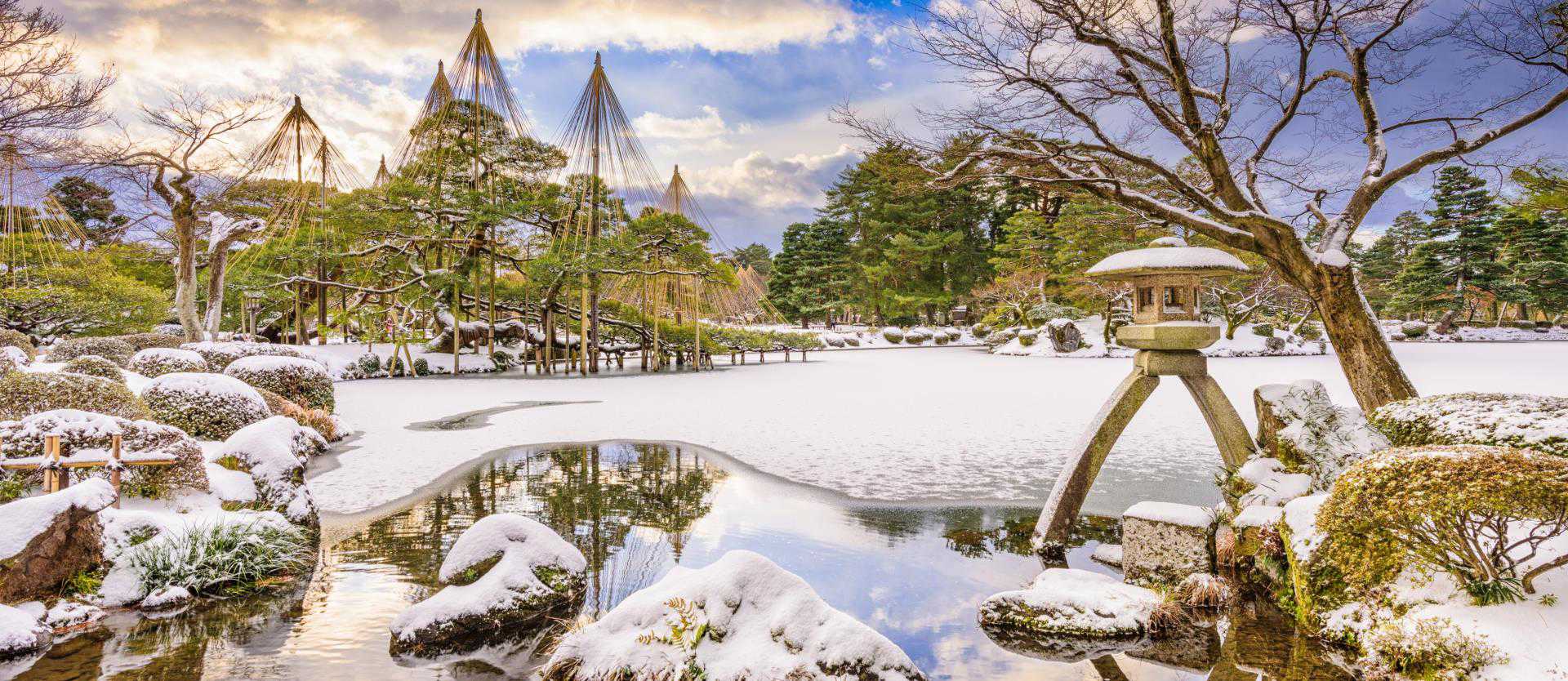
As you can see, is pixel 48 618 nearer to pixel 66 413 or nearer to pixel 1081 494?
pixel 66 413

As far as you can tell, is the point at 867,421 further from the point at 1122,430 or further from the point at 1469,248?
the point at 1469,248

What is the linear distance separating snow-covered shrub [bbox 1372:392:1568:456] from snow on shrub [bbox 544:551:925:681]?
331 cm

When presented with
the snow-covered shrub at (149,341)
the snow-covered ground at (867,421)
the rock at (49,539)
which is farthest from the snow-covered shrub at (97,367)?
the snow-covered shrub at (149,341)

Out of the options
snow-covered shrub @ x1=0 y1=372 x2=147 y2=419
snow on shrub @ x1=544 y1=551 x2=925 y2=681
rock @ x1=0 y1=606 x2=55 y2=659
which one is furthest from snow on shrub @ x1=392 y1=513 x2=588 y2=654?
snow-covered shrub @ x1=0 y1=372 x2=147 y2=419

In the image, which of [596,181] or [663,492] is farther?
[596,181]

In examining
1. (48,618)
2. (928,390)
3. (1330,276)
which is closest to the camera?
(48,618)

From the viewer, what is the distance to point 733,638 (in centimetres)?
281

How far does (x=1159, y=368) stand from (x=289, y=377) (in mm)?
10713

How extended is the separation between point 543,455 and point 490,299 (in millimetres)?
13147

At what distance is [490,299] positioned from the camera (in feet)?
63.5

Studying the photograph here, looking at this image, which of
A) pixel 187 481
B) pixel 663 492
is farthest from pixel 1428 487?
pixel 187 481

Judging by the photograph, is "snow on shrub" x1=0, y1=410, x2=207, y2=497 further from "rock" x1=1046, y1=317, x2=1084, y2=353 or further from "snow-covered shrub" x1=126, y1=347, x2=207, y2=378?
"rock" x1=1046, y1=317, x2=1084, y2=353

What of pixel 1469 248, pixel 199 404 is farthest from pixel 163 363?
pixel 1469 248

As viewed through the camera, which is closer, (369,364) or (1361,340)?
(1361,340)
